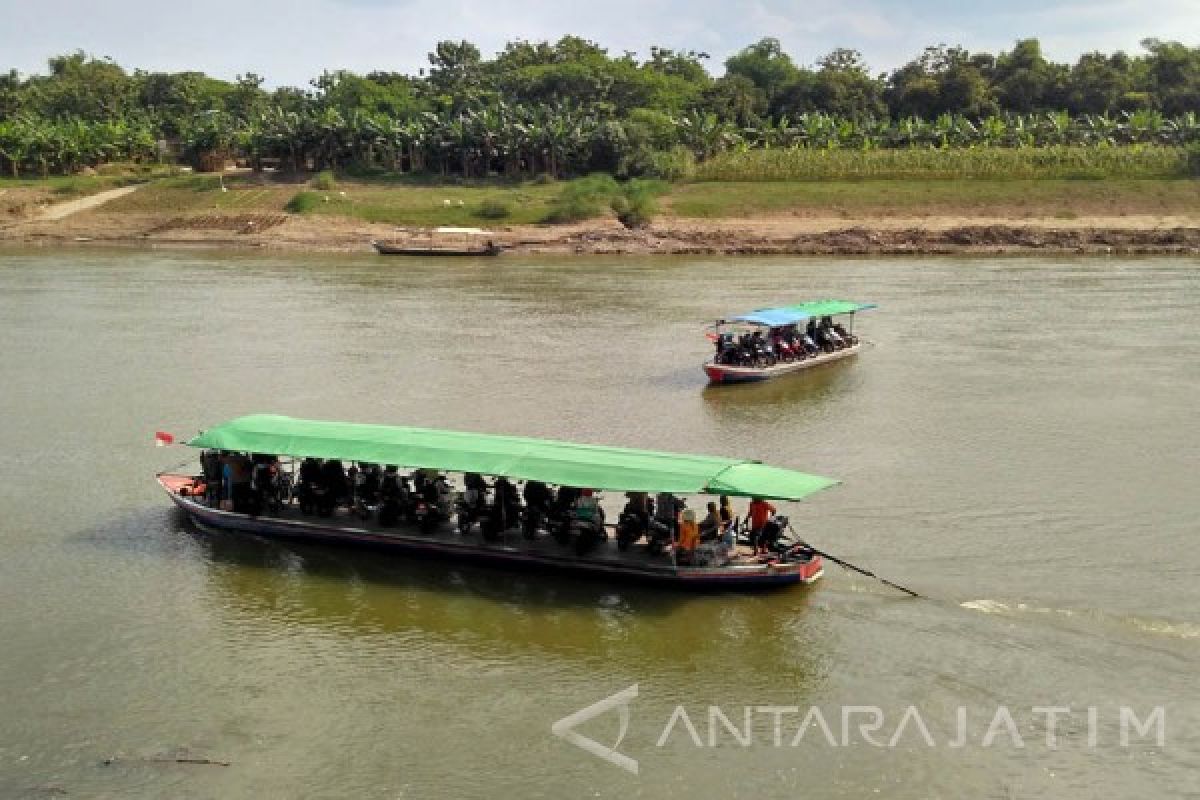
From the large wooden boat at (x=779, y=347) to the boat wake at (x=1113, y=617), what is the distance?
1379cm

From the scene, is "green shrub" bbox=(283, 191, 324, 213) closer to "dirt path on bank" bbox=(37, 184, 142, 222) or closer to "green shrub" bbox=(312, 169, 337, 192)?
"green shrub" bbox=(312, 169, 337, 192)

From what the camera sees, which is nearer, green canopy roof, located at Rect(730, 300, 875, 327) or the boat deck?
the boat deck

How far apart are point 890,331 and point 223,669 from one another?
83.9 ft

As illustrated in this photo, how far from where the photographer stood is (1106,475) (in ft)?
70.7

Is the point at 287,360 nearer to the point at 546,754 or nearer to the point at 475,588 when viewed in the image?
the point at 475,588

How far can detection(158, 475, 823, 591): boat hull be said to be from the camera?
1644 centimetres

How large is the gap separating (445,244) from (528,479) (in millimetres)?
41284

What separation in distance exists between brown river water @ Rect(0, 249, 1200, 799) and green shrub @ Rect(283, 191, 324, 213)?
31.7 m

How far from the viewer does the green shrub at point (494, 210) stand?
6241 cm

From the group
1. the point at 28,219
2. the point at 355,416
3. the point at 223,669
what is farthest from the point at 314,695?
the point at 28,219

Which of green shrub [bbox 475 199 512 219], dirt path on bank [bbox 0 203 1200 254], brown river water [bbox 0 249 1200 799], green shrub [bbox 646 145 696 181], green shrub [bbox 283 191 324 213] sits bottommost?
brown river water [bbox 0 249 1200 799]

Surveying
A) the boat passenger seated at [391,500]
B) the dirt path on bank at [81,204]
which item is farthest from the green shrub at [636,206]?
the boat passenger seated at [391,500]

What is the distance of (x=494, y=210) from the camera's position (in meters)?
62.5

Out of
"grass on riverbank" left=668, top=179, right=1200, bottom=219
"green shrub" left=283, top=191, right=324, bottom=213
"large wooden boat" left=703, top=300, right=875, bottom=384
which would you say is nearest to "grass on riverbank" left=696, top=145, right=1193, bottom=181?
"grass on riverbank" left=668, top=179, right=1200, bottom=219
